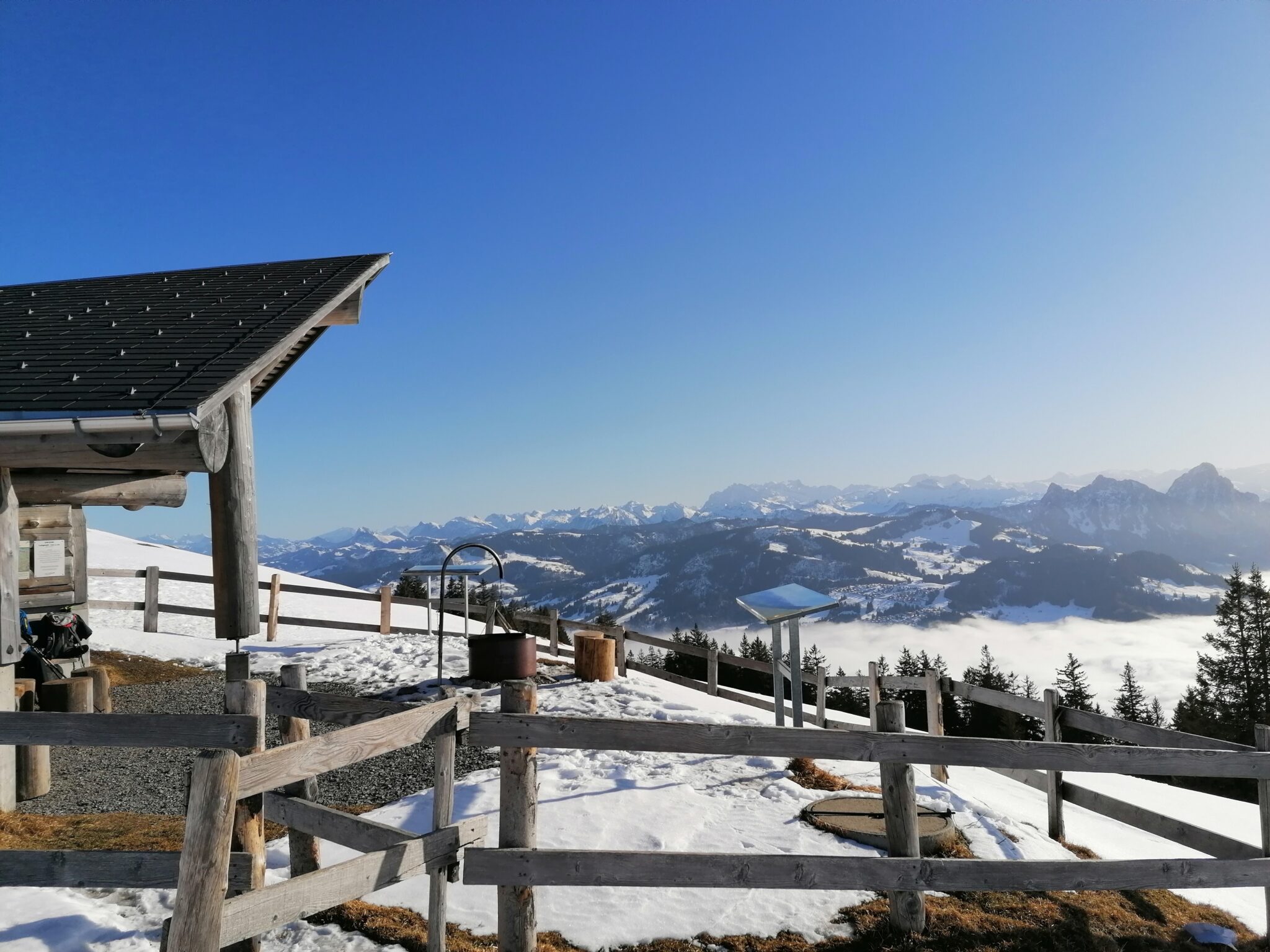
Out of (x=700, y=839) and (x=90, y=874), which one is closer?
(x=90, y=874)

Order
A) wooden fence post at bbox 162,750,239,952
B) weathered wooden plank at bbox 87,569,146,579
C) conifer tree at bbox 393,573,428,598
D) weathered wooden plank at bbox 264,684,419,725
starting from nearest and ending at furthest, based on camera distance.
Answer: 1. wooden fence post at bbox 162,750,239,952
2. weathered wooden plank at bbox 264,684,419,725
3. weathered wooden plank at bbox 87,569,146,579
4. conifer tree at bbox 393,573,428,598

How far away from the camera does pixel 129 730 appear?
423cm

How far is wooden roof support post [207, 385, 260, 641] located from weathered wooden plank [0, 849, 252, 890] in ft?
7.37

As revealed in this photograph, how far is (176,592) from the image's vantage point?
1064 inches

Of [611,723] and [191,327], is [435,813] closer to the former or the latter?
[611,723]

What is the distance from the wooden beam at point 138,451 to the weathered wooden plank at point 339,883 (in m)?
3.19

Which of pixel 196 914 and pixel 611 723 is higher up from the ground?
pixel 611 723

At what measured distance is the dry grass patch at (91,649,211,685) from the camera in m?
13.4

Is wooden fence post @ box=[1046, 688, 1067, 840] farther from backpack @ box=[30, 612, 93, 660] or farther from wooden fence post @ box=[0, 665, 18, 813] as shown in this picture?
backpack @ box=[30, 612, 93, 660]

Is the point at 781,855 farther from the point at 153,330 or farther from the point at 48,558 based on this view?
the point at 48,558

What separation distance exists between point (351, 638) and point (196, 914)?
15735 millimetres

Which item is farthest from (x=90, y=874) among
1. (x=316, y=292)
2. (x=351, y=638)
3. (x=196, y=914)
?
(x=351, y=638)

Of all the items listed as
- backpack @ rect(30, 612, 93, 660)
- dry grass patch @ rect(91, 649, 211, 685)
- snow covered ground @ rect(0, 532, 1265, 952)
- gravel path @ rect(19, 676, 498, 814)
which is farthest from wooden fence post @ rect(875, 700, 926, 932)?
dry grass patch @ rect(91, 649, 211, 685)

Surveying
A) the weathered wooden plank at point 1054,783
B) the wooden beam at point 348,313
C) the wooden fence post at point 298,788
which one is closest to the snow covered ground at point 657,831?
the weathered wooden plank at point 1054,783
